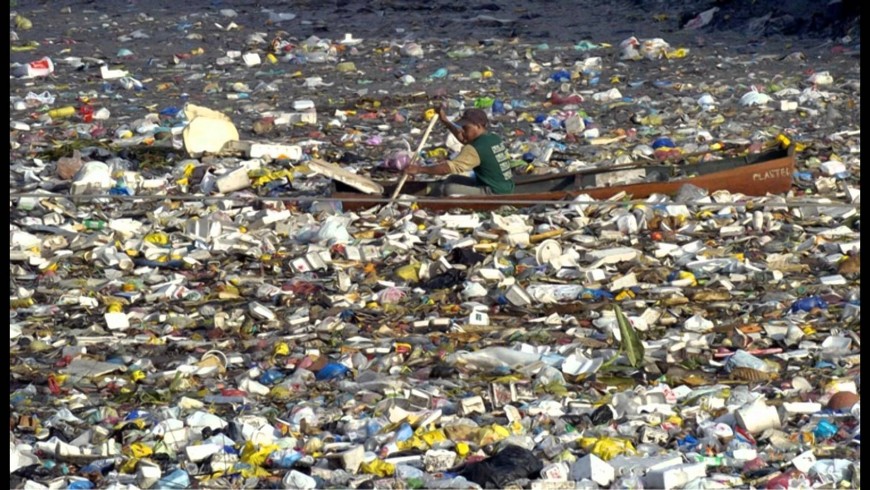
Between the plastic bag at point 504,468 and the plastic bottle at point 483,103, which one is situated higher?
the plastic bag at point 504,468

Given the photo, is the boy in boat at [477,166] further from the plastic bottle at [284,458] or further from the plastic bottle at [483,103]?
the plastic bottle at [284,458]

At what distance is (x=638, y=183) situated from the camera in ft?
33.9

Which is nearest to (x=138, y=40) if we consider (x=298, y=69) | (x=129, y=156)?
(x=298, y=69)

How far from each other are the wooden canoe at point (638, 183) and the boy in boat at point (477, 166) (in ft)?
0.49

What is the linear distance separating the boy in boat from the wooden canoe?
149 millimetres

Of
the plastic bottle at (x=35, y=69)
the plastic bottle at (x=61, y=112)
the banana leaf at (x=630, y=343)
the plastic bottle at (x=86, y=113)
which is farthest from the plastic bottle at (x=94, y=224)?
the plastic bottle at (x=35, y=69)

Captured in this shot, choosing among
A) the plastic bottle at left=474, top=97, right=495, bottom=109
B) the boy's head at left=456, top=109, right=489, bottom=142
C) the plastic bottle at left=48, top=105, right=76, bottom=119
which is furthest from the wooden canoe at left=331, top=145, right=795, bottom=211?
the plastic bottle at left=48, top=105, right=76, bottom=119

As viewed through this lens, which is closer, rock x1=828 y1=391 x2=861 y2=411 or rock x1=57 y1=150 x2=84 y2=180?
rock x1=828 y1=391 x2=861 y2=411

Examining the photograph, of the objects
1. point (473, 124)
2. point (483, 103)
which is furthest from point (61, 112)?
point (473, 124)

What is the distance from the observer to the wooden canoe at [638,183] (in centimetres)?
1010

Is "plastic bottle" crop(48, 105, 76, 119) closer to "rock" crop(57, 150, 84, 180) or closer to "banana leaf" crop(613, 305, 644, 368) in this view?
"rock" crop(57, 150, 84, 180)

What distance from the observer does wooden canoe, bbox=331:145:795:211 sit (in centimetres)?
1010

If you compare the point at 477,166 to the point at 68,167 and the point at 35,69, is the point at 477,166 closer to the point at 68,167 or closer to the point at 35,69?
the point at 68,167

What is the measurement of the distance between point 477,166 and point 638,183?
3.78 ft
